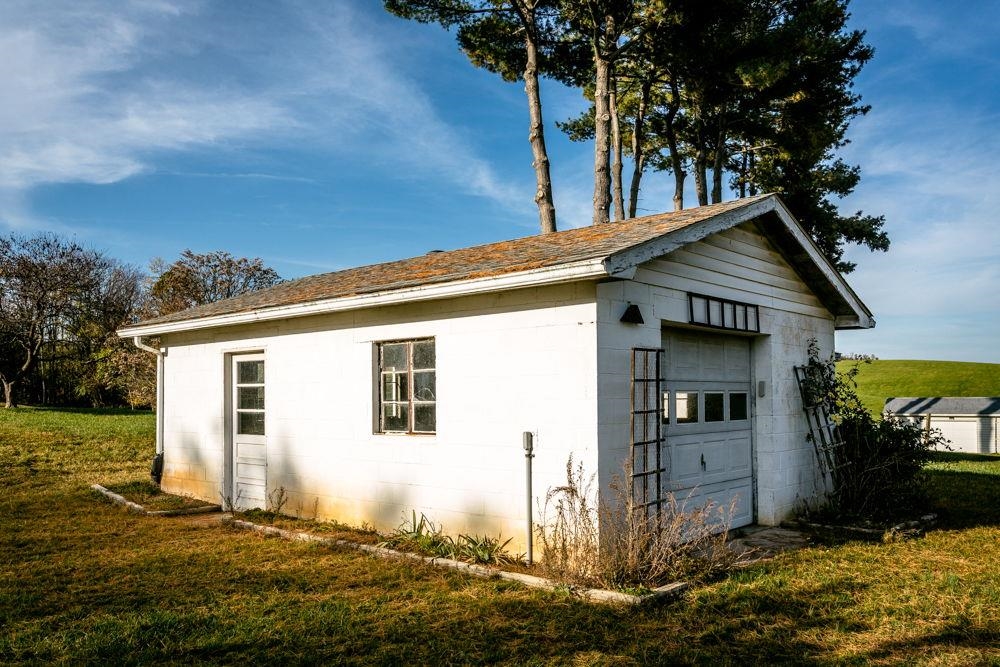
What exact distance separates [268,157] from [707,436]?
39.4 ft

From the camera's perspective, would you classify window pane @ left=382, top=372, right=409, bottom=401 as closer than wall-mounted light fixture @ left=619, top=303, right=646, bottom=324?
No

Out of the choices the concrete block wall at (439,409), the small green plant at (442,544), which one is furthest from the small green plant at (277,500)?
the small green plant at (442,544)

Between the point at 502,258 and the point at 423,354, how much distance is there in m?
1.33

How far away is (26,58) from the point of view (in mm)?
9758

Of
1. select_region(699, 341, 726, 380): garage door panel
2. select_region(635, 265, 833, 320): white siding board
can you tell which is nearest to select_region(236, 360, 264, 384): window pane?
select_region(635, 265, 833, 320): white siding board

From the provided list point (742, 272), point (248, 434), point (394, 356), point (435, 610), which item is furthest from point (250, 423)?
point (742, 272)

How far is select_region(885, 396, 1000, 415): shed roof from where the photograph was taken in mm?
29641

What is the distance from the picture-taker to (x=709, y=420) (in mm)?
7969

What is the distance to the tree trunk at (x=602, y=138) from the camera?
1672 centimetres

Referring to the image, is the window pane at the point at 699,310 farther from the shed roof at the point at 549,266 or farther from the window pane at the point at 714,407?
the window pane at the point at 714,407

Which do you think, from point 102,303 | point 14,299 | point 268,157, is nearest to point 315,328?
point 268,157

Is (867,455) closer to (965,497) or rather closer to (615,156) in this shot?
(965,497)

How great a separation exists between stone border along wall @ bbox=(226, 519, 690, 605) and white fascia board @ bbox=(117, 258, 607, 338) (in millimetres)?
2452

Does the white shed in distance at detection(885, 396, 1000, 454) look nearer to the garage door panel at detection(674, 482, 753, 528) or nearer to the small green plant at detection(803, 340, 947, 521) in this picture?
the small green plant at detection(803, 340, 947, 521)
